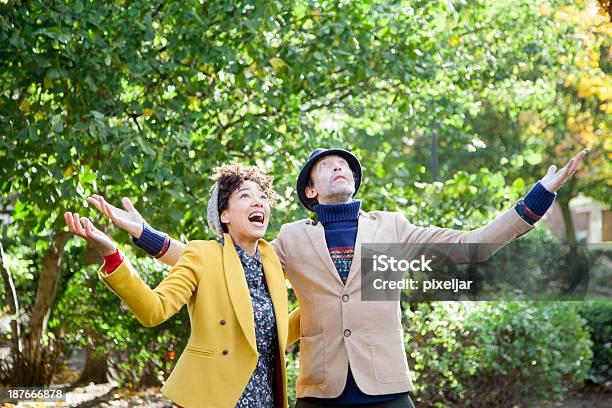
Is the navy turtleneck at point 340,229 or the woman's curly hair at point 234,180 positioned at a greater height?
the woman's curly hair at point 234,180

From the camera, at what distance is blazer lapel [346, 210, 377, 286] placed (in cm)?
378

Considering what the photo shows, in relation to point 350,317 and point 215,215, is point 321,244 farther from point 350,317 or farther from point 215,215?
point 215,215

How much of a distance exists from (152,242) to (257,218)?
490mm

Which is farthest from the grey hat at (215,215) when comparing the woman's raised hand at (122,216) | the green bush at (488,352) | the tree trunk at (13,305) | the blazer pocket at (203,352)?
the tree trunk at (13,305)

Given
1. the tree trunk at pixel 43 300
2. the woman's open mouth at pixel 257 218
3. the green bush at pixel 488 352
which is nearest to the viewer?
the woman's open mouth at pixel 257 218

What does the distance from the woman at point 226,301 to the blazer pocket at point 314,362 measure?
0.72 ft

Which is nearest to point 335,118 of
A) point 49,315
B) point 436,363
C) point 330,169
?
point 436,363

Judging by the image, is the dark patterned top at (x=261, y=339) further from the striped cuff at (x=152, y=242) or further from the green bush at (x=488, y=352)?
the green bush at (x=488, y=352)

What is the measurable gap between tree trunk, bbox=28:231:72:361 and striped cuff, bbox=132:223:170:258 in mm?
4671

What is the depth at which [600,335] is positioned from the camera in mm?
10383

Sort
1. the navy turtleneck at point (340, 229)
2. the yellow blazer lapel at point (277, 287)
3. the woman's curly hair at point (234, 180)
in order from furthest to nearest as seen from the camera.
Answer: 1. the navy turtleneck at point (340, 229)
2. the woman's curly hair at point (234, 180)
3. the yellow blazer lapel at point (277, 287)

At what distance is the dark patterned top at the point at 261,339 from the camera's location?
11.3 feet

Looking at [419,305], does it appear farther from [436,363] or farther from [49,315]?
[49,315]

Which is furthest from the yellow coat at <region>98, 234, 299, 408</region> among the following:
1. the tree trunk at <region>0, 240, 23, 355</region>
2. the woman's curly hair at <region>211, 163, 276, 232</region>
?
the tree trunk at <region>0, 240, 23, 355</region>
